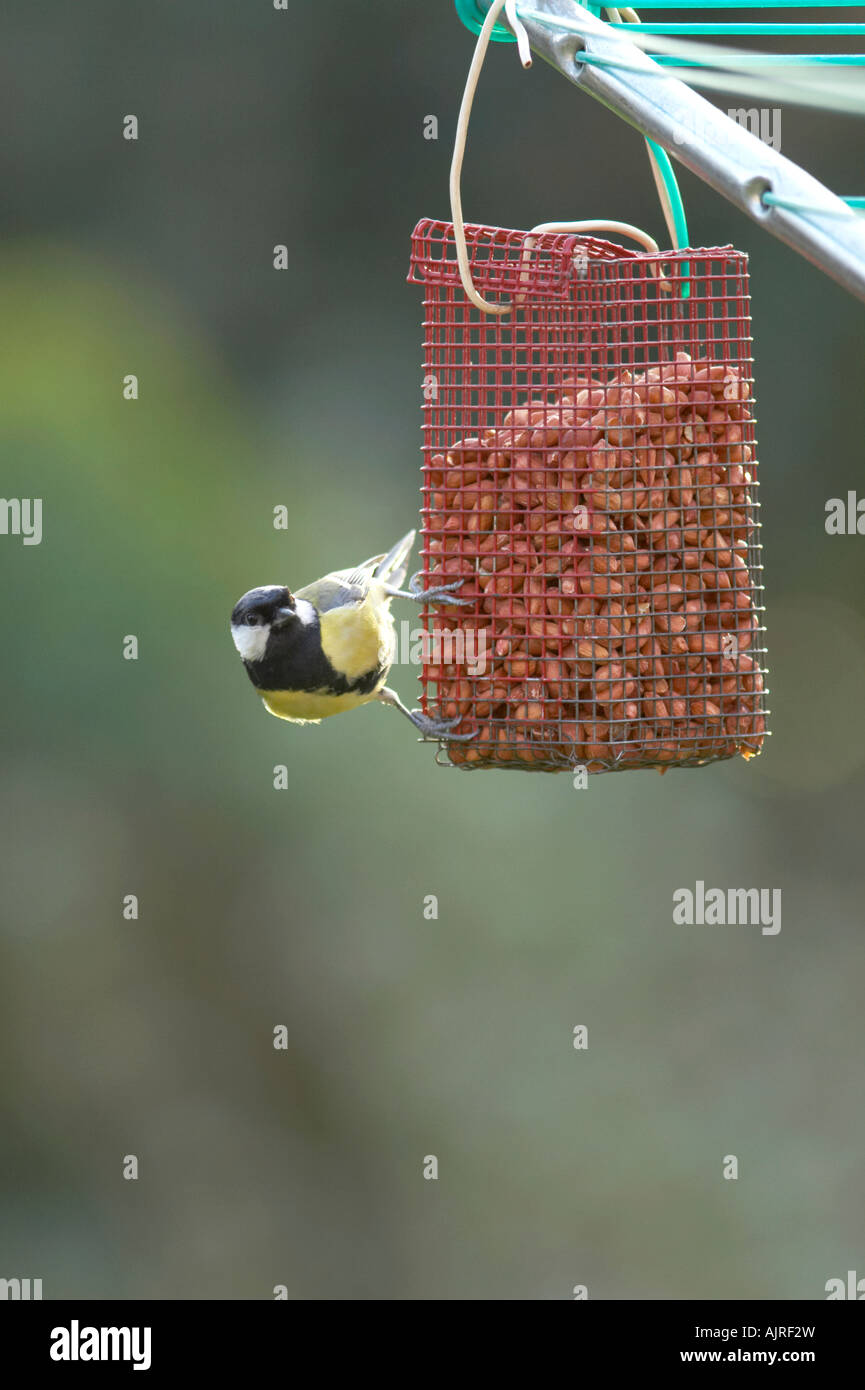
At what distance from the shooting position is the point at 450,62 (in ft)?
25.9

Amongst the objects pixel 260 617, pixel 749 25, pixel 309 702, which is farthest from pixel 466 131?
pixel 309 702

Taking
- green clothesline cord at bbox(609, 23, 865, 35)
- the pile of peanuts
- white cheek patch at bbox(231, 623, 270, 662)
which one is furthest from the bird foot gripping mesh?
green clothesline cord at bbox(609, 23, 865, 35)

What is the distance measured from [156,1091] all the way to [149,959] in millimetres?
593

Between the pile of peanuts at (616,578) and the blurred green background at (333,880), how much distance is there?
3.61 meters

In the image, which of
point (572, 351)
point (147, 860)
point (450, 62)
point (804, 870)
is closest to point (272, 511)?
point (147, 860)

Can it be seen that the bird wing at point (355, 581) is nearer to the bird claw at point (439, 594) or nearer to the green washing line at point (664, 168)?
the bird claw at point (439, 594)

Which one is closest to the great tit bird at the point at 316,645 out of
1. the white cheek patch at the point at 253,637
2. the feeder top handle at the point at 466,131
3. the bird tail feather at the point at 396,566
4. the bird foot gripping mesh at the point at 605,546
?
the white cheek patch at the point at 253,637

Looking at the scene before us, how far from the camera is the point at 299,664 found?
3.42m

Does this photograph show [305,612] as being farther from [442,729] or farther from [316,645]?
[442,729]

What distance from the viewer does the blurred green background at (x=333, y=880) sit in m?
6.83

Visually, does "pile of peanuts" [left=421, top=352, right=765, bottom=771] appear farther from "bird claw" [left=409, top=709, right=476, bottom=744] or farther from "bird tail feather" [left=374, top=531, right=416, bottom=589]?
"bird tail feather" [left=374, top=531, right=416, bottom=589]

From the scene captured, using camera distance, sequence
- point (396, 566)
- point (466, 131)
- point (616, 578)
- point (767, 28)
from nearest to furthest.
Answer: point (767, 28), point (466, 131), point (616, 578), point (396, 566)

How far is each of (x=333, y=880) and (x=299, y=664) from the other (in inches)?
145

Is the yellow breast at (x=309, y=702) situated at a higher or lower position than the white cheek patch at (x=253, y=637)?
lower
